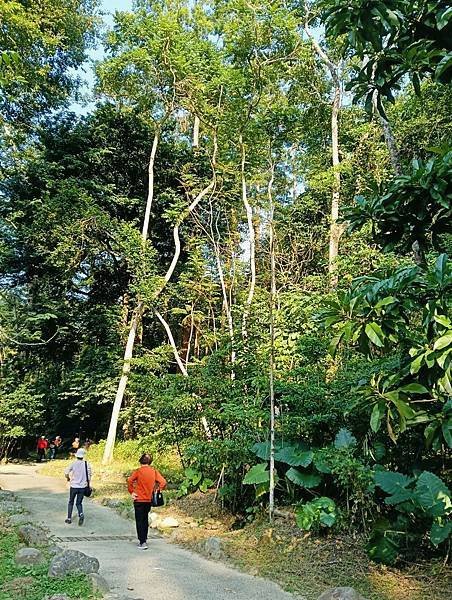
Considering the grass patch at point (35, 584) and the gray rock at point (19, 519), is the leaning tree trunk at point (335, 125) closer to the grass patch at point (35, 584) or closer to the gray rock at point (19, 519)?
the gray rock at point (19, 519)

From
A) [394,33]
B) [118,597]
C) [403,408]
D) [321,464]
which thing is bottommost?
[118,597]

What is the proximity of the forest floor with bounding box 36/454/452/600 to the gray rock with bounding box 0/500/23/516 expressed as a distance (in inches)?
114

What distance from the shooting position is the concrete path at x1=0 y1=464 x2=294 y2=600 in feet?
15.6

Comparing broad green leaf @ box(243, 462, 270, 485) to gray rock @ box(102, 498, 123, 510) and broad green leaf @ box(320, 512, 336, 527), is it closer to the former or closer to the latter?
broad green leaf @ box(320, 512, 336, 527)

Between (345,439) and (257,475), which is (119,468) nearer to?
(257,475)

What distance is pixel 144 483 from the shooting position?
669 centimetres

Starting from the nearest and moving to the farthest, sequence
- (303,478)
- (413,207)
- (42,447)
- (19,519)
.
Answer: (413,207) < (303,478) < (19,519) < (42,447)

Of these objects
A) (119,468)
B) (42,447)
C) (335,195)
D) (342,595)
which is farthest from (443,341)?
(42,447)

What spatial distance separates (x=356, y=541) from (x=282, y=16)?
42.0 feet

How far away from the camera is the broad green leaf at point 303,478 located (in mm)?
6344

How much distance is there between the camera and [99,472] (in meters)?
14.3

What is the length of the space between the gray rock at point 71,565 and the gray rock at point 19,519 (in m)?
3.12

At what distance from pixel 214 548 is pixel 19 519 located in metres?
3.36

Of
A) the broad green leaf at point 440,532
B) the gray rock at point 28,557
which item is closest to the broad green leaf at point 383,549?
the broad green leaf at point 440,532
